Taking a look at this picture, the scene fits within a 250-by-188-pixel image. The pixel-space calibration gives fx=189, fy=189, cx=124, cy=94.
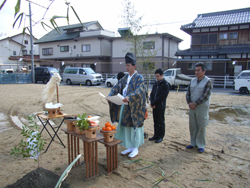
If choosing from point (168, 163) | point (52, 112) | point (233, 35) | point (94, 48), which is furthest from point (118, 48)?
point (168, 163)

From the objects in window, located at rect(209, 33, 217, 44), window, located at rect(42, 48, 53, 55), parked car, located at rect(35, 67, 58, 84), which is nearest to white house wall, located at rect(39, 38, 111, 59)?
window, located at rect(42, 48, 53, 55)

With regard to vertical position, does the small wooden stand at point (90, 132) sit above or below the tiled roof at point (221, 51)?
below

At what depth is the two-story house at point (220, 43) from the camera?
1800 cm

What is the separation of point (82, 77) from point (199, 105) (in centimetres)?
1622

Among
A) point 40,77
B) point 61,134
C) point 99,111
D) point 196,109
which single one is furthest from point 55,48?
point 196,109

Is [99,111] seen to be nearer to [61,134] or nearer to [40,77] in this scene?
[61,134]

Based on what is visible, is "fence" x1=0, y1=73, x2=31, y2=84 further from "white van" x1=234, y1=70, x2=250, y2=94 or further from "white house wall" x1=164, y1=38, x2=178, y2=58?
"white van" x1=234, y1=70, x2=250, y2=94

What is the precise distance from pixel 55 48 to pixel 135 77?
98.1 feet

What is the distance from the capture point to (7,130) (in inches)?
204

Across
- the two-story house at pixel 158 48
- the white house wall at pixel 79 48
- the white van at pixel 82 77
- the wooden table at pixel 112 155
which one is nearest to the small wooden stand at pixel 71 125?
the wooden table at pixel 112 155

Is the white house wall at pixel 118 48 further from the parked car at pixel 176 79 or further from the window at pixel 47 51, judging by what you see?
the window at pixel 47 51

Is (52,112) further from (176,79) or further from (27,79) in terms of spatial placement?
(27,79)

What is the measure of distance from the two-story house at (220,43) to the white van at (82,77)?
28.8 ft

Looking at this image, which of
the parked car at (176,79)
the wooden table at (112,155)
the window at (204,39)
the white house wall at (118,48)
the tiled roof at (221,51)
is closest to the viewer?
the wooden table at (112,155)
